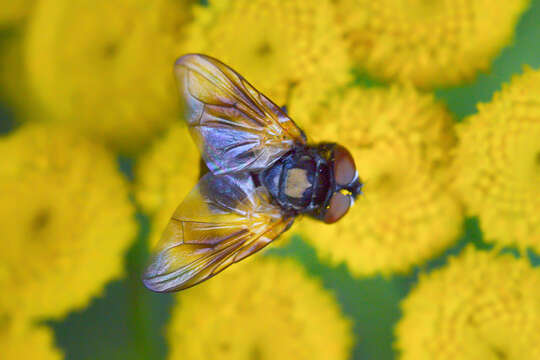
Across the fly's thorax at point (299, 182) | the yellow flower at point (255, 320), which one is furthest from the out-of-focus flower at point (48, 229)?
the fly's thorax at point (299, 182)

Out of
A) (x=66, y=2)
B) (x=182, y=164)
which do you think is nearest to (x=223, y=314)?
(x=182, y=164)

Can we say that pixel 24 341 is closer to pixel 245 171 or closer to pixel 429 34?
pixel 245 171

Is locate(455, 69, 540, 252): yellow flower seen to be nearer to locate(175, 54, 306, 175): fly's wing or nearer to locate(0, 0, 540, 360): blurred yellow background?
locate(0, 0, 540, 360): blurred yellow background

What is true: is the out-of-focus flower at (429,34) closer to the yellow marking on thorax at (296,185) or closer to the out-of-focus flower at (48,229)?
the yellow marking on thorax at (296,185)

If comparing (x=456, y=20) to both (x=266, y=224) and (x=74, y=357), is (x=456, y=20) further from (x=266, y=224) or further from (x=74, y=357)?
(x=74, y=357)

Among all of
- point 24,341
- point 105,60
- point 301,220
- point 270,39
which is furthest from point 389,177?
point 24,341
